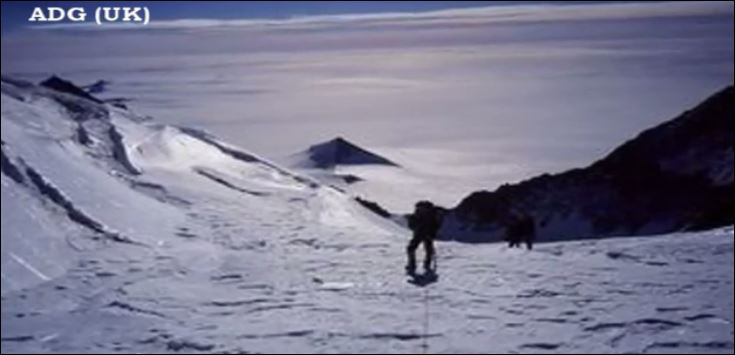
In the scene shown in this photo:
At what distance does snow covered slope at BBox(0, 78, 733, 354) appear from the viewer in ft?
37.8

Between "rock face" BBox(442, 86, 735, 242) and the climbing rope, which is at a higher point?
"rock face" BBox(442, 86, 735, 242)

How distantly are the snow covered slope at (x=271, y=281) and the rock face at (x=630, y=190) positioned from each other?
100307mm

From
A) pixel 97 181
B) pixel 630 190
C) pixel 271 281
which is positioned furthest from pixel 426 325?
pixel 630 190

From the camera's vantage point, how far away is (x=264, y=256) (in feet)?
55.6

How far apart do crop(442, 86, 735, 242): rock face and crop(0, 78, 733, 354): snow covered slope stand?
10031 centimetres

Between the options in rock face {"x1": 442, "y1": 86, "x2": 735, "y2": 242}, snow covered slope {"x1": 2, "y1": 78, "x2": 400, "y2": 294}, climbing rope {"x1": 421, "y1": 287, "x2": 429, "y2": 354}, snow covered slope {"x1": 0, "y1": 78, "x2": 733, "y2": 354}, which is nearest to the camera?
climbing rope {"x1": 421, "y1": 287, "x2": 429, "y2": 354}

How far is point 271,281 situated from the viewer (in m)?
14.8

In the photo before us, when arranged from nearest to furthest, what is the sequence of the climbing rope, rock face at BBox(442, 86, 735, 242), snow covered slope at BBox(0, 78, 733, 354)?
1. the climbing rope
2. snow covered slope at BBox(0, 78, 733, 354)
3. rock face at BBox(442, 86, 735, 242)

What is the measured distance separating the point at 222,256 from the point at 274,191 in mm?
9468

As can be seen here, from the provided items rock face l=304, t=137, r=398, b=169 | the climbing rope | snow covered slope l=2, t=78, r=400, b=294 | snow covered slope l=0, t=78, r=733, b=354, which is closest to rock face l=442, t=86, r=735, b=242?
rock face l=304, t=137, r=398, b=169

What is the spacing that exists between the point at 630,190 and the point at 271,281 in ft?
403

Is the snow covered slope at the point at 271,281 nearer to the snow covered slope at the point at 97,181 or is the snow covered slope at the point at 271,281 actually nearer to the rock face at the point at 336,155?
the snow covered slope at the point at 97,181

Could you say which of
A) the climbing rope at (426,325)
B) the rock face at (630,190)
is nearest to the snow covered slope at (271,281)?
the climbing rope at (426,325)

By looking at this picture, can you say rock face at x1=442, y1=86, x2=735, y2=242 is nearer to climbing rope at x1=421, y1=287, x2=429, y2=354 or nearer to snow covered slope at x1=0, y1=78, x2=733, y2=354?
snow covered slope at x1=0, y1=78, x2=733, y2=354
